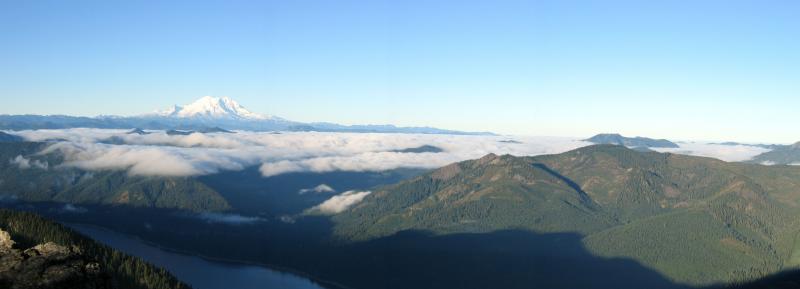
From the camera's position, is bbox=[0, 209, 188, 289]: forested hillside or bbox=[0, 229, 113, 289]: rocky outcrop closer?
bbox=[0, 229, 113, 289]: rocky outcrop

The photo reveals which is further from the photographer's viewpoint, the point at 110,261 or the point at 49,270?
the point at 110,261

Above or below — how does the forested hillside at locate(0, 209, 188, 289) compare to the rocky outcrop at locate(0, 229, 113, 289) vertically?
below

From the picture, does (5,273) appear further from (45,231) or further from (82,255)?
(45,231)

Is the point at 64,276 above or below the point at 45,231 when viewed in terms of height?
above

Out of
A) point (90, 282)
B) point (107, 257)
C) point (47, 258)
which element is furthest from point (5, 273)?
point (107, 257)

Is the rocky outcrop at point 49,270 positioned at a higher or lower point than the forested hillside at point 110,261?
higher

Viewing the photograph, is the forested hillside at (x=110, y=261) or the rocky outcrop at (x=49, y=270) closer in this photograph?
the rocky outcrop at (x=49, y=270)

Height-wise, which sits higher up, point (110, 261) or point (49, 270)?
point (49, 270)

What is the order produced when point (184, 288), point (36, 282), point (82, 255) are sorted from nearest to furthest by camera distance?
point (36, 282) < point (82, 255) < point (184, 288)
